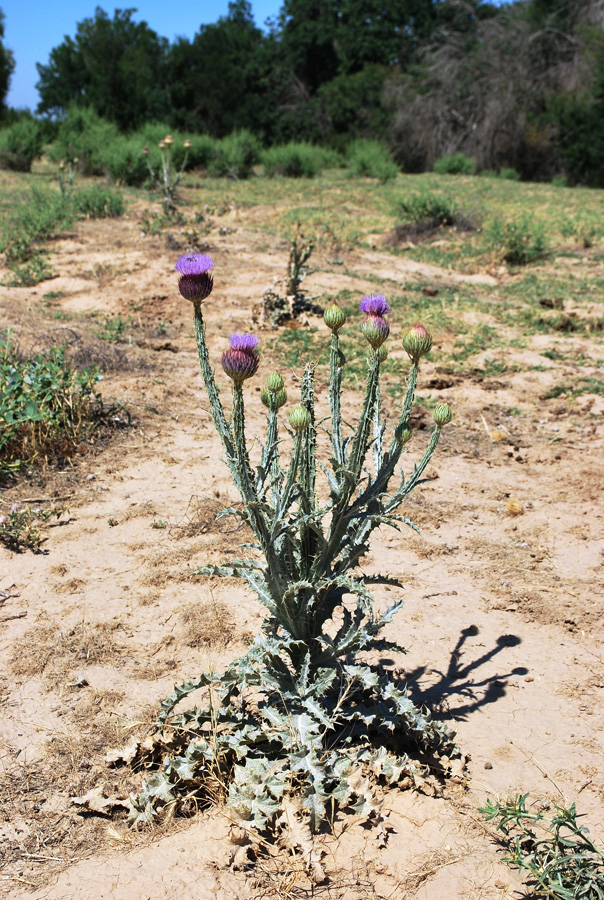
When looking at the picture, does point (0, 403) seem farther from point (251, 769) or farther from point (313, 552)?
point (251, 769)

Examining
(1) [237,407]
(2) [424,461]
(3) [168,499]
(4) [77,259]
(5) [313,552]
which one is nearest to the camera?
(1) [237,407]

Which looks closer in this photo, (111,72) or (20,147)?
(20,147)

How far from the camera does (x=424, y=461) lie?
2021 millimetres

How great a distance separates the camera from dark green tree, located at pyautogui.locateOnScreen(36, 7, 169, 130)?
21188 mm

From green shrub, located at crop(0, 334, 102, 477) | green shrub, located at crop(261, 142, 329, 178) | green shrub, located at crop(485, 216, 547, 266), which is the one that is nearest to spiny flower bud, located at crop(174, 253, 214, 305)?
green shrub, located at crop(0, 334, 102, 477)

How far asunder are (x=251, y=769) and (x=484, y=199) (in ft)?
37.0

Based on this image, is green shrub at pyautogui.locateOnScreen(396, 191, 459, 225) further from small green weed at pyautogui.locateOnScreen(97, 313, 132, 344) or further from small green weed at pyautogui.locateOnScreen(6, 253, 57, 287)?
small green weed at pyautogui.locateOnScreen(97, 313, 132, 344)

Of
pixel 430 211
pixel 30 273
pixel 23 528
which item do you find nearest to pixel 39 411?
pixel 23 528

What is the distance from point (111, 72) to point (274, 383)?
74.9 ft

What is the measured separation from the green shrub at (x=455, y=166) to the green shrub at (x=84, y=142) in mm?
7057

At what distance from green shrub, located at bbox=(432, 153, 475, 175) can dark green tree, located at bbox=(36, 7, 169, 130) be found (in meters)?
8.97

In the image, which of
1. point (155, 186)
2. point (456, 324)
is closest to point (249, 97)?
point (155, 186)

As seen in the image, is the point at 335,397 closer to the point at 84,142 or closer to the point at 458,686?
the point at 458,686

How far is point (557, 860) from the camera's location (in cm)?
175
